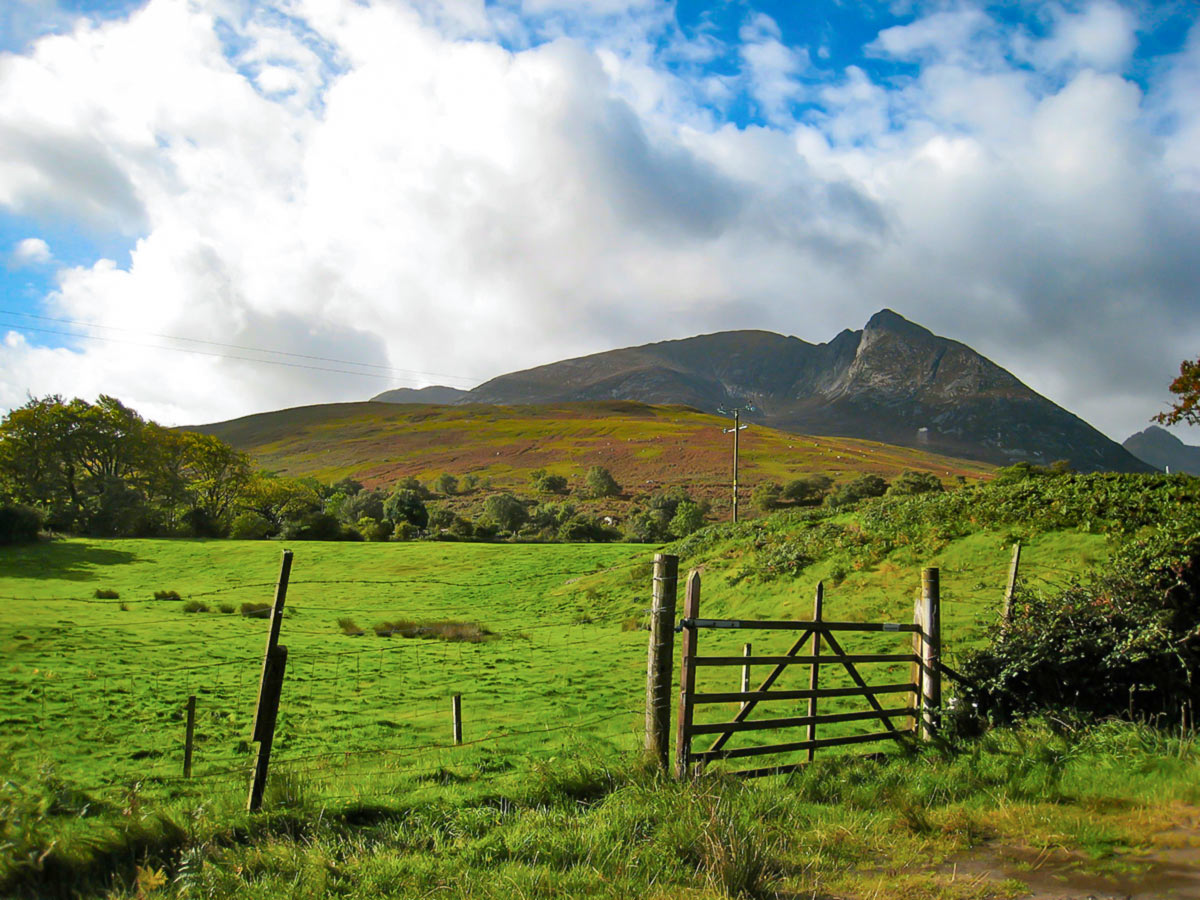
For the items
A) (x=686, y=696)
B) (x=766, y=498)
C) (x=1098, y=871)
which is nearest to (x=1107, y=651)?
(x=1098, y=871)

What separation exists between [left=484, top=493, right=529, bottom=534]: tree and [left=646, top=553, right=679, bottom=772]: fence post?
233ft

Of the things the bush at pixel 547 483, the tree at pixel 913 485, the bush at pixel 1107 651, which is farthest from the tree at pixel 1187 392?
the bush at pixel 547 483

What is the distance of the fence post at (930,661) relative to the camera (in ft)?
30.3

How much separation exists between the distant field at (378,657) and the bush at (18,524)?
9.25 meters

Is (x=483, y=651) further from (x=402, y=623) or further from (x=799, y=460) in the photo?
(x=799, y=460)

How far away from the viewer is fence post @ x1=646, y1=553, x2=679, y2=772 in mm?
7566

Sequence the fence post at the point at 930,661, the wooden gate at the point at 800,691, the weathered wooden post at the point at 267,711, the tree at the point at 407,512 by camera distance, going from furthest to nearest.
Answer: the tree at the point at 407,512 → the fence post at the point at 930,661 → the wooden gate at the point at 800,691 → the weathered wooden post at the point at 267,711

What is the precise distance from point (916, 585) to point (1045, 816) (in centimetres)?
1935

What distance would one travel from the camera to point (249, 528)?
72062 mm

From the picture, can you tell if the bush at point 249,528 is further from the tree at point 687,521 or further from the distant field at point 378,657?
the tree at point 687,521

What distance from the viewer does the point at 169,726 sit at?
48.9ft

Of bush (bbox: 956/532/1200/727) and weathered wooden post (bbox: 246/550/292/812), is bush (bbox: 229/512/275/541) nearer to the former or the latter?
weathered wooden post (bbox: 246/550/292/812)

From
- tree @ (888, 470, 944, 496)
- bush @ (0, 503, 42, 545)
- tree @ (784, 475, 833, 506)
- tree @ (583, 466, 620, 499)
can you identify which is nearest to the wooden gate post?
tree @ (888, 470, 944, 496)

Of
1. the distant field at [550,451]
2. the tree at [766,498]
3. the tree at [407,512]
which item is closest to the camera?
the tree at [407,512]
